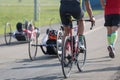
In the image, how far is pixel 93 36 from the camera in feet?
61.3

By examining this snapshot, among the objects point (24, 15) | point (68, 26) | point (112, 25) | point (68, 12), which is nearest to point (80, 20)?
point (68, 26)

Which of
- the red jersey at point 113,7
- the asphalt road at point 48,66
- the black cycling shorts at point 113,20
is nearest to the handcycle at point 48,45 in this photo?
the asphalt road at point 48,66

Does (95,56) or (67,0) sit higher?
(67,0)

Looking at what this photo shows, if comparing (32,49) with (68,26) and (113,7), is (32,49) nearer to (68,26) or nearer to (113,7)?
(113,7)

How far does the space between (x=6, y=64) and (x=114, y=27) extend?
110 inches

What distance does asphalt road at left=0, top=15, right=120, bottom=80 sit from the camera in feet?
33.7

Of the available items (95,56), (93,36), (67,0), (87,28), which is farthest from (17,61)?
(87,28)

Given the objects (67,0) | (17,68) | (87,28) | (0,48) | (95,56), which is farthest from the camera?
(87,28)

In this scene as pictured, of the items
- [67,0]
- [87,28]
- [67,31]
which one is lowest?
[87,28]

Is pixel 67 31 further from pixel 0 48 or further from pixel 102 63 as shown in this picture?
pixel 0 48

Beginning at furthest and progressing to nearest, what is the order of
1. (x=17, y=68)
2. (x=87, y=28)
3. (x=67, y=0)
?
(x=87, y=28)
(x=17, y=68)
(x=67, y=0)

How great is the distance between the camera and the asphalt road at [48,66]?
33.7 feet

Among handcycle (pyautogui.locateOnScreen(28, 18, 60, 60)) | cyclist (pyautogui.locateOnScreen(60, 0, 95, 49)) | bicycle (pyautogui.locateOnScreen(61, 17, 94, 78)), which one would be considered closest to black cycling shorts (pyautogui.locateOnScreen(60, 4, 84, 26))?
cyclist (pyautogui.locateOnScreen(60, 0, 95, 49))

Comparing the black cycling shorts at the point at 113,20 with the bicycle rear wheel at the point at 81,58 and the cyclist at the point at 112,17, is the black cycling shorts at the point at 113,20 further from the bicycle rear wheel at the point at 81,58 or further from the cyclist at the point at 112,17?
the bicycle rear wheel at the point at 81,58
